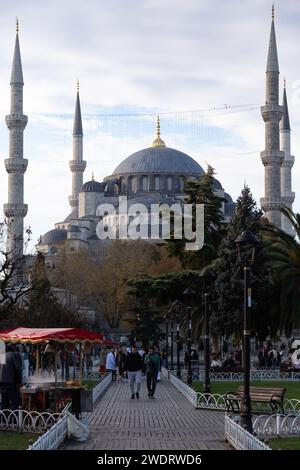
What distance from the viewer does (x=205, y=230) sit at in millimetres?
37219

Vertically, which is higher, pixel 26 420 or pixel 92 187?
A: pixel 92 187

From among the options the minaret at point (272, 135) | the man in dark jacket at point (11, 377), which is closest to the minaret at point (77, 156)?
the minaret at point (272, 135)

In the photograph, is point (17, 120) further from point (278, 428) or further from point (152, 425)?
point (278, 428)

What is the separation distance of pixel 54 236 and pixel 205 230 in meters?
57.1

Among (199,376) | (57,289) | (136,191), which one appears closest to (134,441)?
(199,376)

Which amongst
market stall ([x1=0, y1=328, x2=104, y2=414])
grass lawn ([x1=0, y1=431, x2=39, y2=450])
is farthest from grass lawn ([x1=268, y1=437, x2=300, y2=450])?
market stall ([x1=0, y1=328, x2=104, y2=414])

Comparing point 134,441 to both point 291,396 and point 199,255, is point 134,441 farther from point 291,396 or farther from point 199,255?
point 199,255

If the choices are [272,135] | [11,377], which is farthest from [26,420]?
[272,135]

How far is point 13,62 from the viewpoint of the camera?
242 feet

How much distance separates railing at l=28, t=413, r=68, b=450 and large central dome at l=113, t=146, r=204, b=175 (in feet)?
298

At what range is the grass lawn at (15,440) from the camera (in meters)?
12.0

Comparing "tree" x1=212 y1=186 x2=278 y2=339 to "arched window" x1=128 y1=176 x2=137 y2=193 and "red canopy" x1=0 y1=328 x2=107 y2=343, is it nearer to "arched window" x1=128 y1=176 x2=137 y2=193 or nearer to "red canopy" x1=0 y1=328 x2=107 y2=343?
"red canopy" x1=0 y1=328 x2=107 y2=343

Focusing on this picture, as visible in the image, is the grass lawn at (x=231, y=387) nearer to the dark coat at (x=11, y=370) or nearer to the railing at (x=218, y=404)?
the railing at (x=218, y=404)

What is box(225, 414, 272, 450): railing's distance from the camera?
33.8 ft
